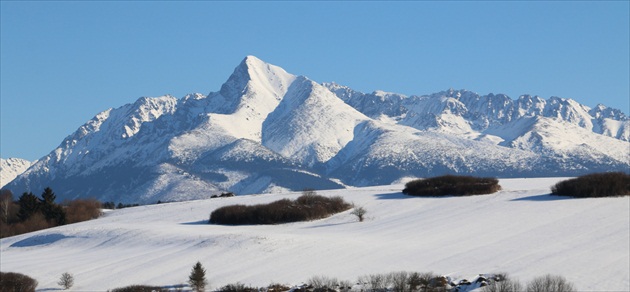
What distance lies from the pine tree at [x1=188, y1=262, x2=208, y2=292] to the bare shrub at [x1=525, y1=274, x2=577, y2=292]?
25.8 metres

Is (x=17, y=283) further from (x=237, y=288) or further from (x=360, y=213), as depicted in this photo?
(x=360, y=213)

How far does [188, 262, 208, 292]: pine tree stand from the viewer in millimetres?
74637

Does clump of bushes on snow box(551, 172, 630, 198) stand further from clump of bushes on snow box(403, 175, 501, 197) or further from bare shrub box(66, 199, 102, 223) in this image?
bare shrub box(66, 199, 102, 223)

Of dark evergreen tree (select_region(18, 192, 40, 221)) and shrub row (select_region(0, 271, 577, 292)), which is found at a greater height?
dark evergreen tree (select_region(18, 192, 40, 221))

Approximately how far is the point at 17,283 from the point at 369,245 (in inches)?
1256

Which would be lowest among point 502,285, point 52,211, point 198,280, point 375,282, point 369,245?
point 502,285

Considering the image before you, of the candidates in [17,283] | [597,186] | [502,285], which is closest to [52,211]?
[17,283]

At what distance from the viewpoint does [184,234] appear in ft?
338

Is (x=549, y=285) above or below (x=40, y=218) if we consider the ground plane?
below

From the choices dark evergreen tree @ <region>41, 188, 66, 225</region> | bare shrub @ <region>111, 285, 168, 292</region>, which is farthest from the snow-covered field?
dark evergreen tree @ <region>41, 188, 66, 225</region>

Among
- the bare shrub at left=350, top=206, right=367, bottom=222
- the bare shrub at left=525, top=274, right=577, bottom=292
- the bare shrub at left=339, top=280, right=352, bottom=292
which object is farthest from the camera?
A: the bare shrub at left=350, top=206, right=367, bottom=222

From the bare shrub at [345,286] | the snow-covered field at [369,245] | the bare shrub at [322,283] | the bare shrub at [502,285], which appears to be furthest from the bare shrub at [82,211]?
the bare shrub at [502,285]

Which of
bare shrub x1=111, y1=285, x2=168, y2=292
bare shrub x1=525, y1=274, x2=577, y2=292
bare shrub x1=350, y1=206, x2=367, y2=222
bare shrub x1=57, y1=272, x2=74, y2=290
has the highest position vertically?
bare shrub x1=350, y1=206, x2=367, y2=222

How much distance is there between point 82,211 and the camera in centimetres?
14188
